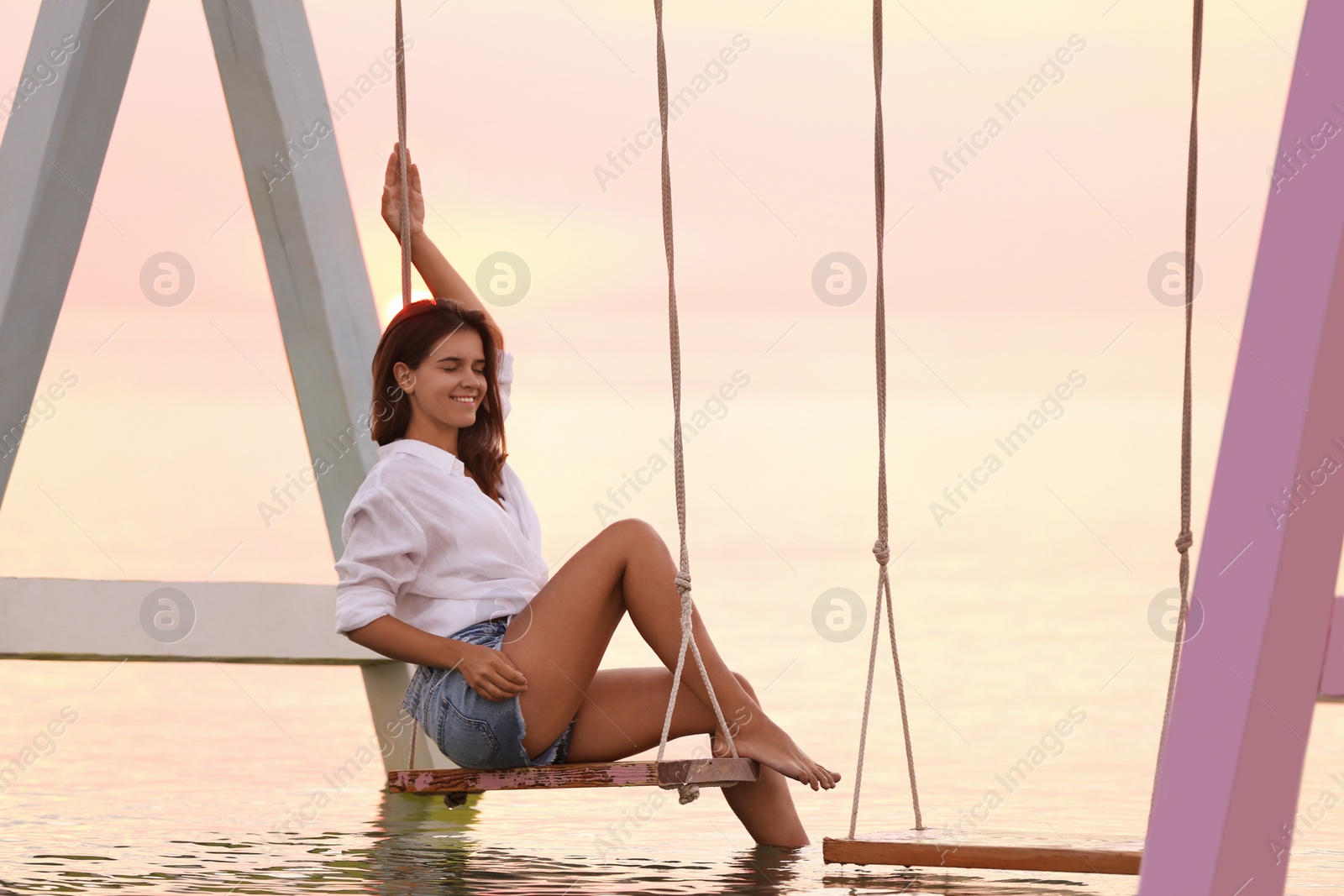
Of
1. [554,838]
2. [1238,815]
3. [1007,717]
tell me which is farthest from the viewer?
[1007,717]

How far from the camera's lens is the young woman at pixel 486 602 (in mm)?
2602

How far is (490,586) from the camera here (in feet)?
8.86

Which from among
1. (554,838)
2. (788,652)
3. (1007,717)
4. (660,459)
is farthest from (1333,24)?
(788,652)

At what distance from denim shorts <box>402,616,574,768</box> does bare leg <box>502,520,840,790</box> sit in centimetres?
3

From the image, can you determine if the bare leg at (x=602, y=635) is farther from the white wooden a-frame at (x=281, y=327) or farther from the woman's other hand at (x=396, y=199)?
the white wooden a-frame at (x=281, y=327)

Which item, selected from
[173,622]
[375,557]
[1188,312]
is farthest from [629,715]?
[173,622]

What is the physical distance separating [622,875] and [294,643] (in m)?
1.33

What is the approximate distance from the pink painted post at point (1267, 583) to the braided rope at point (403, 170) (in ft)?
5.88

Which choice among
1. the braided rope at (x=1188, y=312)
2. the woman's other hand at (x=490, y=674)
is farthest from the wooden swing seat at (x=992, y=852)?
the woman's other hand at (x=490, y=674)

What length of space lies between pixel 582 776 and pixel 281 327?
169 cm

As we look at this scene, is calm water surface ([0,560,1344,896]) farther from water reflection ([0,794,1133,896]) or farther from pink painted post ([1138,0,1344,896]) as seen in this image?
pink painted post ([1138,0,1344,896])

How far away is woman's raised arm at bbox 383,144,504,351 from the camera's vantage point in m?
3.09

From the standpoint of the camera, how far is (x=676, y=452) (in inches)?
97.5

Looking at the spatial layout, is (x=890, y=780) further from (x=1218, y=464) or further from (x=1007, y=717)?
(x=1218, y=464)
